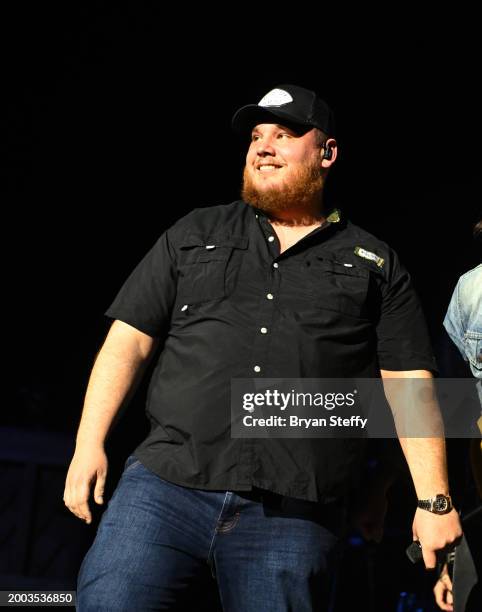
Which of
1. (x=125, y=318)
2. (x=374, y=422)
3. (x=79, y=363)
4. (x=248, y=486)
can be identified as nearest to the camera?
(x=248, y=486)

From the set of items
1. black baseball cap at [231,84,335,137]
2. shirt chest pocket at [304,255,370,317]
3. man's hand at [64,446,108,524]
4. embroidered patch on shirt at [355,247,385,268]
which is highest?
black baseball cap at [231,84,335,137]

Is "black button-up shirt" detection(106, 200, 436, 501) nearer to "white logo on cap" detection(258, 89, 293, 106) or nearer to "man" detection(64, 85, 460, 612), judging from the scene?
"man" detection(64, 85, 460, 612)

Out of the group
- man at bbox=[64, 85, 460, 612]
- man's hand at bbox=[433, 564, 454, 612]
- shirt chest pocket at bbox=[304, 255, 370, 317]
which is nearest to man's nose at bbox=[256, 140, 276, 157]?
man at bbox=[64, 85, 460, 612]

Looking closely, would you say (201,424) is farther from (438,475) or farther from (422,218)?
(422,218)

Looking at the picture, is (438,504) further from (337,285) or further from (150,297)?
(150,297)

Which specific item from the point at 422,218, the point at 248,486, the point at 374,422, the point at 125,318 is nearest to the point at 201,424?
the point at 248,486

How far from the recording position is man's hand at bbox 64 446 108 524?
2365 mm

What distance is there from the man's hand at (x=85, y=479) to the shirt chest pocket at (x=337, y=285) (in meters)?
0.86

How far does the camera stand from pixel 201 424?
8.12ft

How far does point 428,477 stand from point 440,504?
9 centimetres

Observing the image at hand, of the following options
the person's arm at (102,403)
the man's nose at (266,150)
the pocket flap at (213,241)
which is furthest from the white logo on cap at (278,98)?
the person's arm at (102,403)

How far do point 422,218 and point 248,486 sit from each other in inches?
147

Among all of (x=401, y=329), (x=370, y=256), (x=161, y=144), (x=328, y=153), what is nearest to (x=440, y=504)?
(x=401, y=329)

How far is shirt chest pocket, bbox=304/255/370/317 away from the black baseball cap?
58 centimetres
